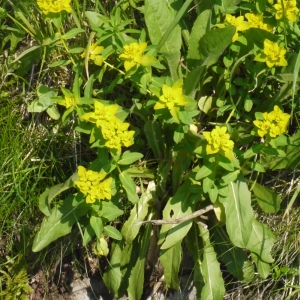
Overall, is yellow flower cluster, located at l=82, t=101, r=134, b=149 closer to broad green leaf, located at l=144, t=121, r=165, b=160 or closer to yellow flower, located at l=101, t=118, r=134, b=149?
yellow flower, located at l=101, t=118, r=134, b=149

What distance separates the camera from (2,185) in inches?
95.3

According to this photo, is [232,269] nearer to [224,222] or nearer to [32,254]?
[224,222]

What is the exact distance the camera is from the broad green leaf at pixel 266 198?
7.02 ft

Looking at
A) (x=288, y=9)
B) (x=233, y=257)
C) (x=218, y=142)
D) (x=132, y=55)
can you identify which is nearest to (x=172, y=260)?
(x=233, y=257)

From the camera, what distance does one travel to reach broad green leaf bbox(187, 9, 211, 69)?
2.08m

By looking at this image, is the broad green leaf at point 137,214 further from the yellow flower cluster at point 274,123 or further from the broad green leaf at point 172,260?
the yellow flower cluster at point 274,123

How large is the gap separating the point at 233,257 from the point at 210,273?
133 mm

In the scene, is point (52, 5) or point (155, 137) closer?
point (52, 5)

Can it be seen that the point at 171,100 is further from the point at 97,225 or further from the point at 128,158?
the point at 97,225

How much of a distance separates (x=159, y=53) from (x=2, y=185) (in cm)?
97

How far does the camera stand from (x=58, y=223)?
2.16 metres

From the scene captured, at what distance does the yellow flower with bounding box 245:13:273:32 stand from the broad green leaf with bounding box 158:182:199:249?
682mm

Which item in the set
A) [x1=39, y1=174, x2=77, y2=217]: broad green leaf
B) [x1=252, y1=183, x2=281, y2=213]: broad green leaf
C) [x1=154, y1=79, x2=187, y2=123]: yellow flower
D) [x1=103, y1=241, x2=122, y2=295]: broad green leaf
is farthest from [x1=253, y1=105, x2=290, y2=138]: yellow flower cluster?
[x1=103, y1=241, x2=122, y2=295]: broad green leaf

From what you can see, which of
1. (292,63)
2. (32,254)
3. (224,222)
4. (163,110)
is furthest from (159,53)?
(32,254)
